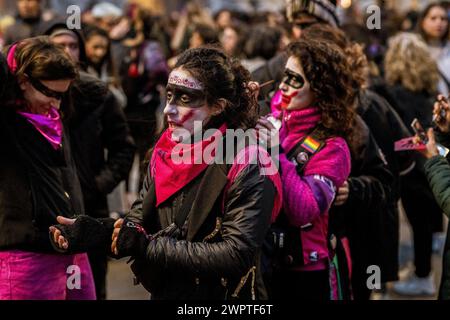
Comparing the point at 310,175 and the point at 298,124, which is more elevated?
the point at 298,124

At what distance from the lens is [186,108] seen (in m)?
3.42

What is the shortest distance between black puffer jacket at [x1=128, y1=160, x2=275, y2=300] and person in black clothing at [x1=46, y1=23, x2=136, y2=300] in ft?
5.87

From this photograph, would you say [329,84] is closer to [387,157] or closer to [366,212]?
[366,212]

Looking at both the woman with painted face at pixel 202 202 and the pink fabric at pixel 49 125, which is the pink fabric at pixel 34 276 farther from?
the woman with painted face at pixel 202 202

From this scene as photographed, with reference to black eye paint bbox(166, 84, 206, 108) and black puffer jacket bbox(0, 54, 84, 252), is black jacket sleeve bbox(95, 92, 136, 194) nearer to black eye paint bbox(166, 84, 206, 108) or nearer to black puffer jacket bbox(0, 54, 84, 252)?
black puffer jacket bbox(0, 54, 84, 252)

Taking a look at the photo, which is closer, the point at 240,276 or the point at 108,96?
the point at 240,276

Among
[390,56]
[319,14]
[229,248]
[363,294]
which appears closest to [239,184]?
[229,248]

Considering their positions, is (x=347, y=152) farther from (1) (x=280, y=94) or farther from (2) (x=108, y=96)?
(2) (x=108, y=96)

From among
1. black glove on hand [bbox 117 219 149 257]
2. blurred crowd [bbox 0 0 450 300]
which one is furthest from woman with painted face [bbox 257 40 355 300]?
black glove on hand [bbox 117 219 149 257]

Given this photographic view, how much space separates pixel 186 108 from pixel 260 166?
37cm

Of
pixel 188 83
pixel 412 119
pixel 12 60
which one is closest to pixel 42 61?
pixel 12 60

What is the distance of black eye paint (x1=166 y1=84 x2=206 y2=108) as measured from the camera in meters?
3.41

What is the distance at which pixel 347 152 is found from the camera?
4.15 meters
